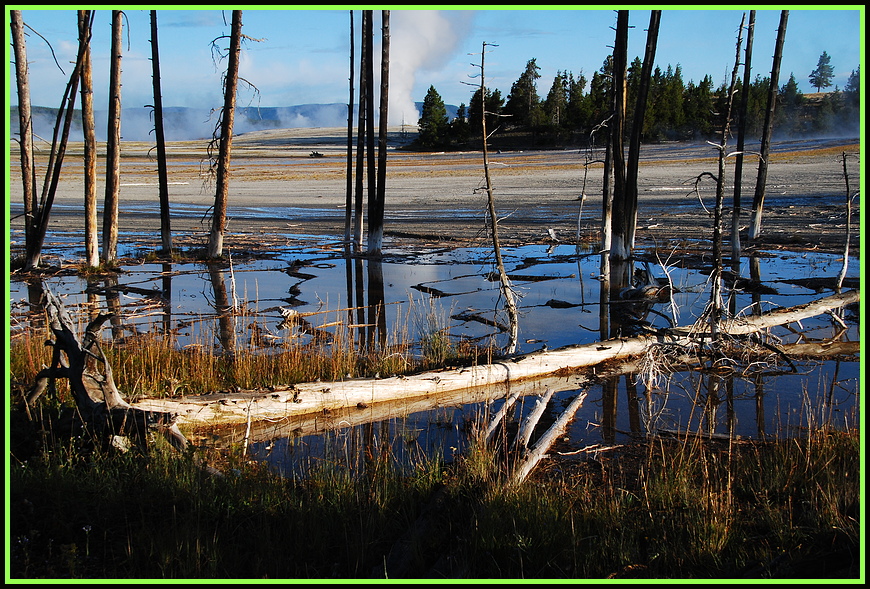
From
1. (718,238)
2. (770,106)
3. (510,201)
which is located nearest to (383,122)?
(770,106)

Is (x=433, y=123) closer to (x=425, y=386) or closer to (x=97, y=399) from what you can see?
(x=425, y=386)

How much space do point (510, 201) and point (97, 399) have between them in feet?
103

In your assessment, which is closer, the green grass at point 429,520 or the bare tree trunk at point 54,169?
the green grass at point 429,520

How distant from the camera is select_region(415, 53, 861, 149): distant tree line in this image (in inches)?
2746

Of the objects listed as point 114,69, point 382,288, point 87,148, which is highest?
point 114,69

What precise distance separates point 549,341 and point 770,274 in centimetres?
767

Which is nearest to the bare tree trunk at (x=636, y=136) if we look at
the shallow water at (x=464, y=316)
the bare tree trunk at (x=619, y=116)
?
the bare tree trunk at (x=619, y=116)

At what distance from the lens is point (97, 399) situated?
6.09 meters

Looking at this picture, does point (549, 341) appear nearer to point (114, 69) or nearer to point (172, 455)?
point (172, 455)

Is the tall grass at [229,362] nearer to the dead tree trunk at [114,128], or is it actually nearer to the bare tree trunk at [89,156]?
the bare tree trunk at [89,156]

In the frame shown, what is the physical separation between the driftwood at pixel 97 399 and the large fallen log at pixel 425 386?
16.5 inches

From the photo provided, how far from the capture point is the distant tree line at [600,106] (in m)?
69.8

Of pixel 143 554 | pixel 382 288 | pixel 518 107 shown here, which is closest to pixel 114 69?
pixel 382 288

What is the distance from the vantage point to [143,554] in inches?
168
